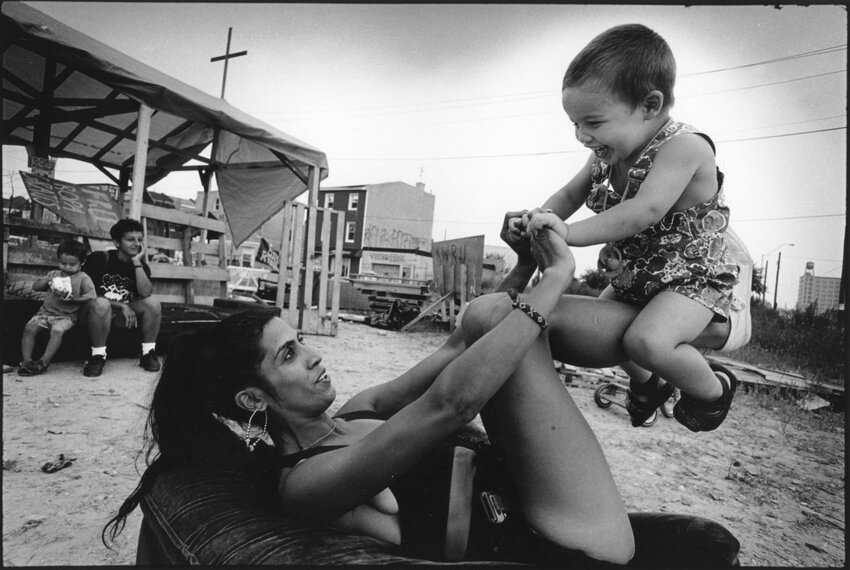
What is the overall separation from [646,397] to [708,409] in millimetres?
212

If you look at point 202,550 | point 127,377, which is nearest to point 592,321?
point 202,550

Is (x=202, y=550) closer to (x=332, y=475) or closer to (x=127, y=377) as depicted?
(x=332, y=475)

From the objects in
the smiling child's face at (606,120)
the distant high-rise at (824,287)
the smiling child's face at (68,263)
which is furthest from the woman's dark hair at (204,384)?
the smiling child's face at (68,263)

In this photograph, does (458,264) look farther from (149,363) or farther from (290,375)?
(290,375)

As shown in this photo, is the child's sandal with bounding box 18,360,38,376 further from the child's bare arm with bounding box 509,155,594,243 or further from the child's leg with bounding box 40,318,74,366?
the child's bare arm with bounding box 509,155,594,243

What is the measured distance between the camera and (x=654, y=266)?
1399 millimetres

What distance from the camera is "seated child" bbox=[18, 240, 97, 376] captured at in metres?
4.20

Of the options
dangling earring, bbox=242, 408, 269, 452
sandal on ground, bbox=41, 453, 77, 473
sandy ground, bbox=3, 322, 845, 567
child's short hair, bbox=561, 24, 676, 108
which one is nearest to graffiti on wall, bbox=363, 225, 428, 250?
sandy ground, bbox=3, 322, 845, 567

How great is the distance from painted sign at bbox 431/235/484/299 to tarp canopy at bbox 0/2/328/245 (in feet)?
13.8

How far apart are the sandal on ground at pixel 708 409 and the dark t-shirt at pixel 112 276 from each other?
488cm

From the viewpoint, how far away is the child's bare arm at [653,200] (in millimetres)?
1268

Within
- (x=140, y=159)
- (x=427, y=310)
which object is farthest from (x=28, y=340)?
(x=427, y=310)

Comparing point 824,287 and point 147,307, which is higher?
point 824,287

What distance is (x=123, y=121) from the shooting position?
7.54 m
